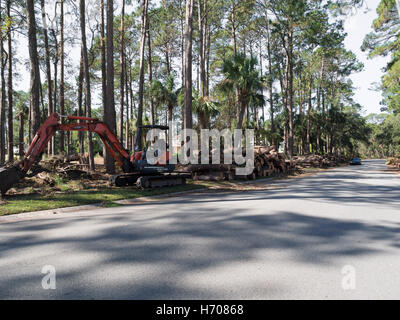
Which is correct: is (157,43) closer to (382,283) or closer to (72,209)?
(72,209)

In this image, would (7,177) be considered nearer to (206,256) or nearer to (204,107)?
(206,256)

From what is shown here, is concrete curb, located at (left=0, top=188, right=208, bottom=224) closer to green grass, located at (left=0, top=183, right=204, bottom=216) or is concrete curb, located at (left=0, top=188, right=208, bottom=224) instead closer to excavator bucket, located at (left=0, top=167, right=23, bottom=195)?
green grass, located at (left=0, top=183, right=204, bottom=216)

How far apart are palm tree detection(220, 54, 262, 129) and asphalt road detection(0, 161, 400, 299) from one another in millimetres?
17634

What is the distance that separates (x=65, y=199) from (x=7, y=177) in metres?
2.22

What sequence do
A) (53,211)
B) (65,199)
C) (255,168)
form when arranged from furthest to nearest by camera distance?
(255,168) < (65,199) < (53,211)

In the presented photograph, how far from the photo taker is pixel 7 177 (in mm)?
10188

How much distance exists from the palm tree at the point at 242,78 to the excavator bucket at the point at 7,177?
55.8 ft

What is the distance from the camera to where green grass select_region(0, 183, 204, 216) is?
872 centimetres

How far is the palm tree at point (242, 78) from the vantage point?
77.2 feet

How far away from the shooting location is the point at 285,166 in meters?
26.4

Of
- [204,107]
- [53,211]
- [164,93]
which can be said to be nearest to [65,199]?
[53,211]

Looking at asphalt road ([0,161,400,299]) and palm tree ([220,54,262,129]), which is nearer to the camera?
asphalt road ([0,161,400,299])

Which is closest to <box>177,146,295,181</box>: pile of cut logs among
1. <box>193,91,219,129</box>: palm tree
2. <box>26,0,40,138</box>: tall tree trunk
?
<box>193,91,219,129</box>: palm tree

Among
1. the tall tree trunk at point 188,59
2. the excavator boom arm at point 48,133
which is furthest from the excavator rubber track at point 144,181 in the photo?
the tall tree trunk at point 188,59
